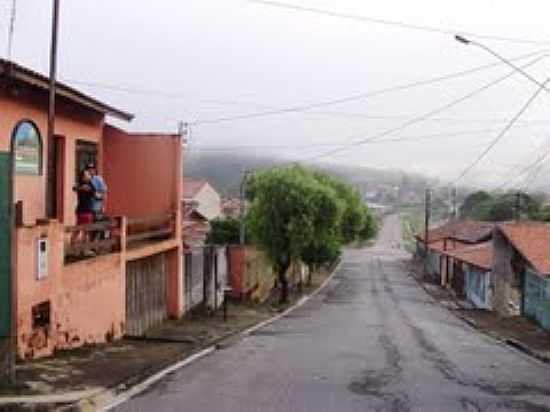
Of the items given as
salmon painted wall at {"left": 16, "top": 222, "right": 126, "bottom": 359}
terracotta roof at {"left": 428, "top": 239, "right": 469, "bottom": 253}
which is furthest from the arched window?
terracotta roof at {"left": 428, "top": 239, "right": 469, "bottom": 253}

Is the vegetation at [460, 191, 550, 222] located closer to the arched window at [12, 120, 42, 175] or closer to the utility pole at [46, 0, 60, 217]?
the utility pole at [46, 0, 60, 217]

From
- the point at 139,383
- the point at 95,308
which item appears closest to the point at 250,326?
the point at 95,308

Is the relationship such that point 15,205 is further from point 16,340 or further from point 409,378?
point 409,378

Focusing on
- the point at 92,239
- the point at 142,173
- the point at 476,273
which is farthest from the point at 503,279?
the point at 92,239

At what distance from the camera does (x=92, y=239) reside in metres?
20.3

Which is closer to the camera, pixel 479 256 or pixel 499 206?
pixel 479 256

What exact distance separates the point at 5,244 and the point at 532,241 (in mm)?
34080

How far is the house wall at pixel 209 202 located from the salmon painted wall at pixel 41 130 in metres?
69.9

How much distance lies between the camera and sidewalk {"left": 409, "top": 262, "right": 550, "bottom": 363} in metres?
28.7

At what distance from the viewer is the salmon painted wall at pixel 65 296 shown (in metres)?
14.3

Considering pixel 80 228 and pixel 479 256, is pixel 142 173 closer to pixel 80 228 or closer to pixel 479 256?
pixel 80 228

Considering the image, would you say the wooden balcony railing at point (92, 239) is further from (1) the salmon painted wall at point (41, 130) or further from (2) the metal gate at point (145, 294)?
(2) the metal gate at point (145, 294)

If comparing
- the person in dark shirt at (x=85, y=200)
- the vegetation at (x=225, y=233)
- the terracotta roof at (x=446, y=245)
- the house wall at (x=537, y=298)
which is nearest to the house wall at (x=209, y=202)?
the terracotta roof at (x=446, y=245)

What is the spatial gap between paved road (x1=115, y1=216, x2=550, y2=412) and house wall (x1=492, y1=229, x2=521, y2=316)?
15854 mm
